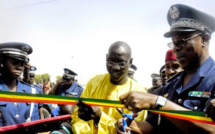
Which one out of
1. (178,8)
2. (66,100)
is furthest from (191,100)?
(66,100)

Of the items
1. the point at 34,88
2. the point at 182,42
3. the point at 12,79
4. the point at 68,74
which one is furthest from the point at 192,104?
the point at 68,74

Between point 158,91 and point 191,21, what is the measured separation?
97cm

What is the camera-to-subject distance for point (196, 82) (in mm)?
1855

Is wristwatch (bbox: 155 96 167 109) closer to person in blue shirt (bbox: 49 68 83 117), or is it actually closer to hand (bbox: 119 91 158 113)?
hand (bbox: 119 91 158 113)

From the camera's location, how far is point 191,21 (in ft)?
6.66

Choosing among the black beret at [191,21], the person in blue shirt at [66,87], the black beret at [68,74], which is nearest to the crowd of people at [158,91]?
the black beret at [191,21]

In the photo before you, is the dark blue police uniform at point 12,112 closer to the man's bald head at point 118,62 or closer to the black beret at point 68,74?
the man's bald head at point 118,62

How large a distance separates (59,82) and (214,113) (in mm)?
6214

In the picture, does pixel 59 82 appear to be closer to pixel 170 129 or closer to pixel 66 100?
pixel 66 100

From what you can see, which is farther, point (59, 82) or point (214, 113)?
point (59, 82)

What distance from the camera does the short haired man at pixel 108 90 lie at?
2.70m

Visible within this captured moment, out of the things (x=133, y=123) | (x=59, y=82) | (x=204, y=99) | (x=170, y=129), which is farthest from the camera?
(x=59, y=82)

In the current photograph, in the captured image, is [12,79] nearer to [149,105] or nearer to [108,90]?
[108,90]

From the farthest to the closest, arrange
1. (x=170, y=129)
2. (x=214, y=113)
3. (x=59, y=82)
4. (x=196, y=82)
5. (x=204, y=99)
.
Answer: (x=59, y=82) < (x=170, y=129) < (x=196, y=82) < (x=204, y=99) < (x=214, y=113)
